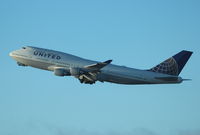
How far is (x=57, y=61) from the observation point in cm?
7944

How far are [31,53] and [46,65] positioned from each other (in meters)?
3.92

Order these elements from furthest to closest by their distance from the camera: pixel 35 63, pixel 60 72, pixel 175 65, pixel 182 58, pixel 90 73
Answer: pixel 182 58
pixel 175 65
pixel 35 63
pixel 90 73
pixel 60 72

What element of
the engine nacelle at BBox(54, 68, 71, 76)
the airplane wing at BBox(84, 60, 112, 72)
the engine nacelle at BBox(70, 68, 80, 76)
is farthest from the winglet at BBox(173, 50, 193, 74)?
the engine nacelle at BBox(54, 68, 71, 76)

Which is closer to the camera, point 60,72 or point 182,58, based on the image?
point 60,72

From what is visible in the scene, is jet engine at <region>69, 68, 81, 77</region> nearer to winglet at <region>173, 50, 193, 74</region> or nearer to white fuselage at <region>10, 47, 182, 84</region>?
white fuselage at <region>10, 47, 182, 84</region>

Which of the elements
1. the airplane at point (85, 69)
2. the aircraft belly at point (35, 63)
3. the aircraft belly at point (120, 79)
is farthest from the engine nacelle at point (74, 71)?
the aircraft belly at point (120, 79)

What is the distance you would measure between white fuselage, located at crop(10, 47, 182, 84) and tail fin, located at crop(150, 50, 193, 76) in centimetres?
216

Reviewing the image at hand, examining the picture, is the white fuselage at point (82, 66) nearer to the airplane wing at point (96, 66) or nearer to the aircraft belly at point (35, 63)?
the aircraft belly at point (35, 63)

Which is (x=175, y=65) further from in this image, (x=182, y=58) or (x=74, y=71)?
(x=74, y=71)

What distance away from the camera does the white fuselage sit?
261ft

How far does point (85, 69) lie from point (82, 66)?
1862 millimetres

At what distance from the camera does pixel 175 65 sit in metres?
83.6

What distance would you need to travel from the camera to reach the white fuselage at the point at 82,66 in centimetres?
7944

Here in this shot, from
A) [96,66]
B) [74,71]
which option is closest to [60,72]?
[74,71]
